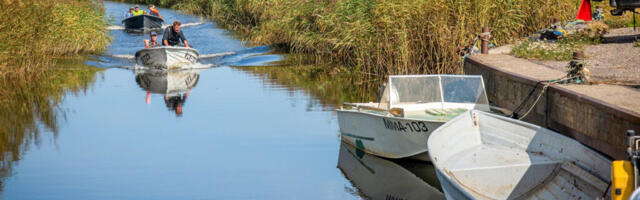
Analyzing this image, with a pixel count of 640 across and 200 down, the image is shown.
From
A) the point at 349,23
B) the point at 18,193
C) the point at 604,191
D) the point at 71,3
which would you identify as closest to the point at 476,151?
the point at 604,191

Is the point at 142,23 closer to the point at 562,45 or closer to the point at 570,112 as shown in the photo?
the point at 562,45

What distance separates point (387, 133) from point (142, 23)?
30672 mm

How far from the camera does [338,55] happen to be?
25125mm

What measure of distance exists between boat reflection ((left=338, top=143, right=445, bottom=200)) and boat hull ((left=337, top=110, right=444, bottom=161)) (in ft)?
0.49

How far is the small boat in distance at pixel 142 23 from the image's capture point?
1644 inches

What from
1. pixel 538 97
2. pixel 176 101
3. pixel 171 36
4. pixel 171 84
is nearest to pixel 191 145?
pixel 538 97

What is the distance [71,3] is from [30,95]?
30.3 ft

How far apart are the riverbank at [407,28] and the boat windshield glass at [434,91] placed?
207 inches

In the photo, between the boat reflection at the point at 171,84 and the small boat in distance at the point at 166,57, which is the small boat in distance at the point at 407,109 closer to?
the boat reflection at the point at 171,84

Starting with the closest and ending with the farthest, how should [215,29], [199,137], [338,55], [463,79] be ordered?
[463,79] → [199,137] → [338,55] → [215,29]

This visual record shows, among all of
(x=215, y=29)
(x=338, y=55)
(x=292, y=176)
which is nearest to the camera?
(x=292, y=176)

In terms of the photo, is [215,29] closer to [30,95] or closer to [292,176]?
[30,95]

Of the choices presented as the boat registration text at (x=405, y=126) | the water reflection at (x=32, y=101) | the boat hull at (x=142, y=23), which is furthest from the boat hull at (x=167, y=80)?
the boat hull at (x=142, y=23)

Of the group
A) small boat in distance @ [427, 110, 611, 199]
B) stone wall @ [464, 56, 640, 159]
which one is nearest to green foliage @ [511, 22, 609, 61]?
stone wall @ [464, 56, 640, 159]
